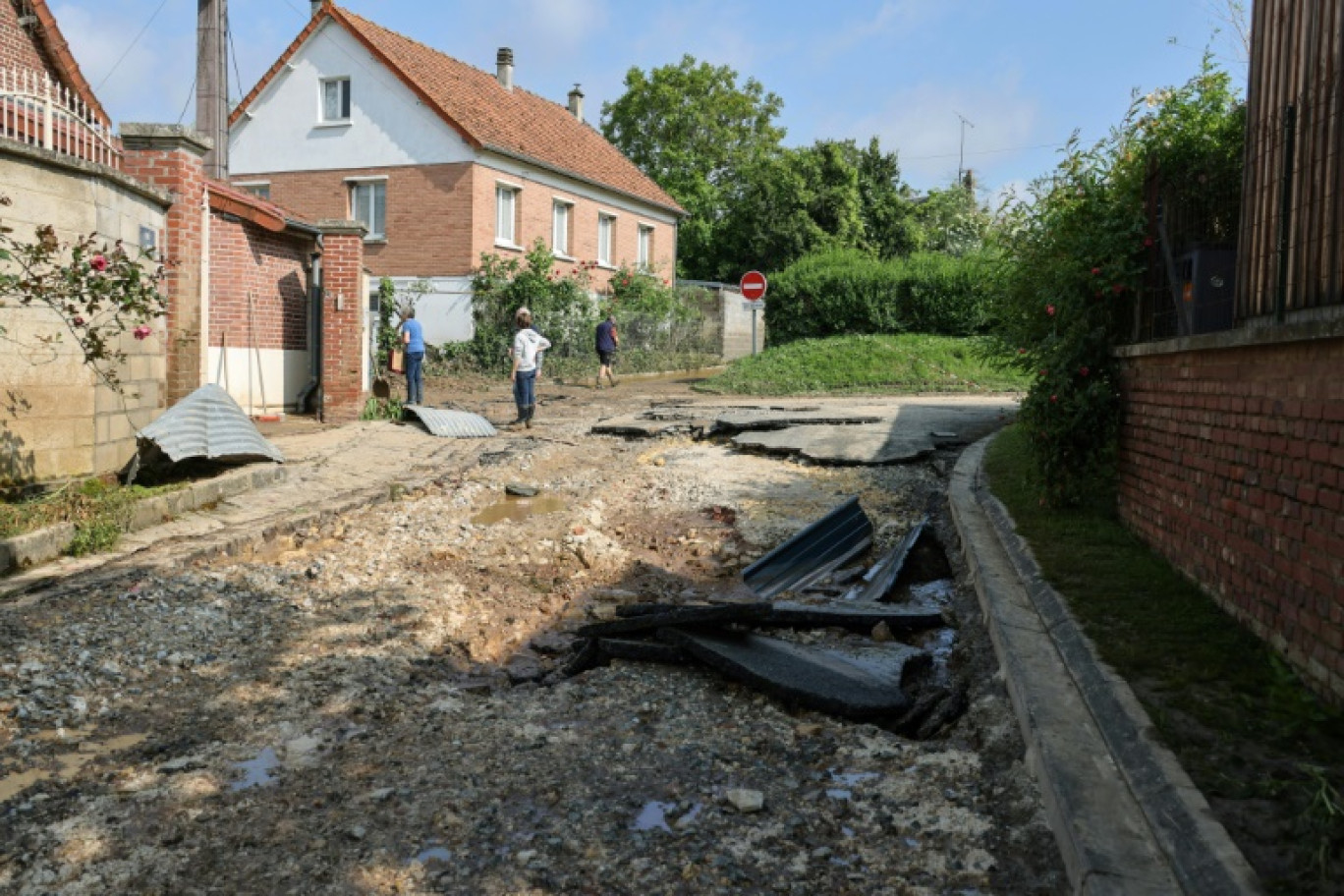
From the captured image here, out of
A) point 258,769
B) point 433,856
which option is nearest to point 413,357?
point 258,769

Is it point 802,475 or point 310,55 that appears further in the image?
point 310,55

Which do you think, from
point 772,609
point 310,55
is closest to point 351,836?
point 772,609

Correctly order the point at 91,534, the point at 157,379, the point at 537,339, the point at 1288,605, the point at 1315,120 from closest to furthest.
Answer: the point at 1288,605 → the point at 1315,120 → the point at 91,534 → the point at 157,379 → the point at 537,339

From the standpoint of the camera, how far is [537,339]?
1520 centimetres

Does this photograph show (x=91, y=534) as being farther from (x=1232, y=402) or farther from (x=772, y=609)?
(x=1232, y=402)

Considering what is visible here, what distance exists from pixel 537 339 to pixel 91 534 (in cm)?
907

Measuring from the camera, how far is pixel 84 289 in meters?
7.42

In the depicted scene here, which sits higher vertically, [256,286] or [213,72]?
[213,72]

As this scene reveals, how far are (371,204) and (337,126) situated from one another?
2.09m

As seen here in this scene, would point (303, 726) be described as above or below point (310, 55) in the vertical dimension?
below

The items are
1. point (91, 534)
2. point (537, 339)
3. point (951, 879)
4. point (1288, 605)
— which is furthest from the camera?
point (537, 339)

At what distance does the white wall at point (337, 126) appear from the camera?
25.3 metres

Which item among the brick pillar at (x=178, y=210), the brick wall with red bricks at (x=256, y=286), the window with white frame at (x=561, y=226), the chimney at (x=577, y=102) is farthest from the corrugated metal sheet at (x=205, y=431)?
the chimney at (x=577, y=102)

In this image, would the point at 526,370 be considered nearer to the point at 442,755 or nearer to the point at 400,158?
the point at 442,755
